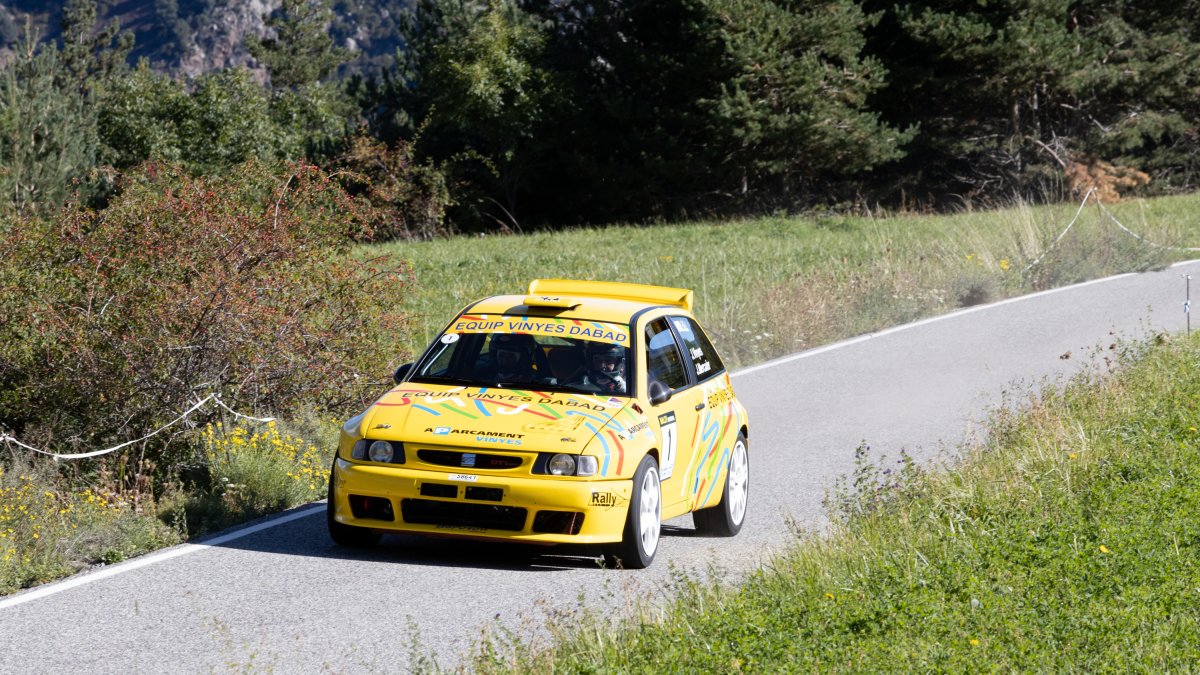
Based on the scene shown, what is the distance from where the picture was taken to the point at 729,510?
10.8 meters

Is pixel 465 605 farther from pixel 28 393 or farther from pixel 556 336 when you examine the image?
pixel 28 393

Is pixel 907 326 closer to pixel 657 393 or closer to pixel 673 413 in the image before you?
pixel 673 413

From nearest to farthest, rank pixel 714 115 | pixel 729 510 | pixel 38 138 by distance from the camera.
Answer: pixel 729 510, pixel 714 115, pixel 38 138

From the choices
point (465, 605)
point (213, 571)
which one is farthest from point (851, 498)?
point (213, 571)

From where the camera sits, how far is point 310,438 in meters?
13.6

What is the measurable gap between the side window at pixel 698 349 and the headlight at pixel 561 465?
211 cm

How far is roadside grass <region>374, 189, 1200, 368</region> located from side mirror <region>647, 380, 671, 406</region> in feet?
23.5

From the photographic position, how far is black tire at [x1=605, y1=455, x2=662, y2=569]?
30.0ft

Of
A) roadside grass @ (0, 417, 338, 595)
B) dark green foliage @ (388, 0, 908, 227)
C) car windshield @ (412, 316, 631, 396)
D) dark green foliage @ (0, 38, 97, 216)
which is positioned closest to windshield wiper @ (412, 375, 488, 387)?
car windshield @ (412, 316, 631, 396)

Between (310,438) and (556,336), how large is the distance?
13.9 ft

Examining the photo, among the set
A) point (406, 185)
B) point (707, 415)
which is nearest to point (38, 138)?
point (406, 185)

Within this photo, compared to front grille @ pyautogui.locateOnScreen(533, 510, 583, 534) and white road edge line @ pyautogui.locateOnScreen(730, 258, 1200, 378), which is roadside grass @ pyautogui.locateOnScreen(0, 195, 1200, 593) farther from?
front grille @ pyautogui.locateOnScreen(533, 510, 583, 534)

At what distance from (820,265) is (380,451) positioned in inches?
734

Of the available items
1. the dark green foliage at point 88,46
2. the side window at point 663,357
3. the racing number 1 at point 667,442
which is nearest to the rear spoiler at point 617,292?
the side window at point 663,357
